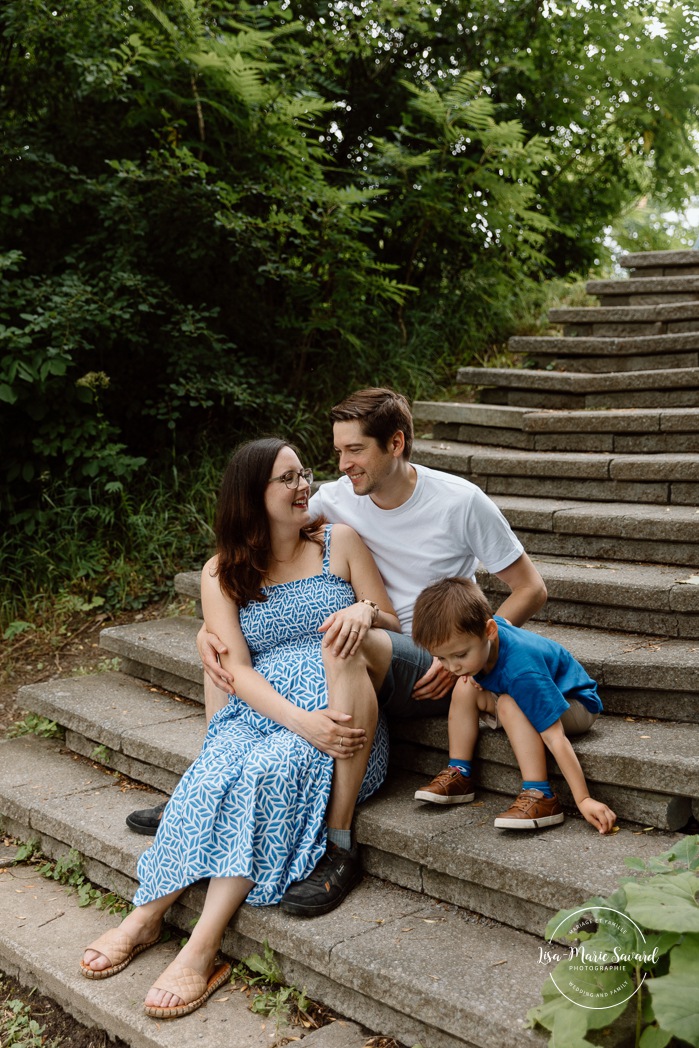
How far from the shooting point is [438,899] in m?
2.70

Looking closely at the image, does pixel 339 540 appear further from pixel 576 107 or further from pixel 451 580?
pixel 576 107

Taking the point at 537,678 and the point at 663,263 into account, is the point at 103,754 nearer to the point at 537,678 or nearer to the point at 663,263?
the point at 537,678

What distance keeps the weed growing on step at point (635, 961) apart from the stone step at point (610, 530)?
73.9 inches

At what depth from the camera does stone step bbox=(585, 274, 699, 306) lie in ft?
20.8

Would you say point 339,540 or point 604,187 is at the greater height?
point 604,187

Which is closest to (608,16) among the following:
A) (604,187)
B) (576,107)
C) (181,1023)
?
(576,107)

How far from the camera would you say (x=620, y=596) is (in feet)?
11.5

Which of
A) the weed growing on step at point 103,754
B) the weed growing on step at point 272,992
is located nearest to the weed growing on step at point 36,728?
the weed growing on step at point 103,754

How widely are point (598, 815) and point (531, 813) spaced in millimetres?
175

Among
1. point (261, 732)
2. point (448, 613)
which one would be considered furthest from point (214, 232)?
point (448, 613)

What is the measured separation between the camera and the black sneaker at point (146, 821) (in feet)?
10.7

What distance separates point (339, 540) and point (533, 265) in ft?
17.5

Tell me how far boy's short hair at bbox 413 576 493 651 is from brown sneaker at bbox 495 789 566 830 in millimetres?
462

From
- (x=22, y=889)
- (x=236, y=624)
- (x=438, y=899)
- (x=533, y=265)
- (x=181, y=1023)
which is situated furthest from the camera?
(x=533, y=265)
